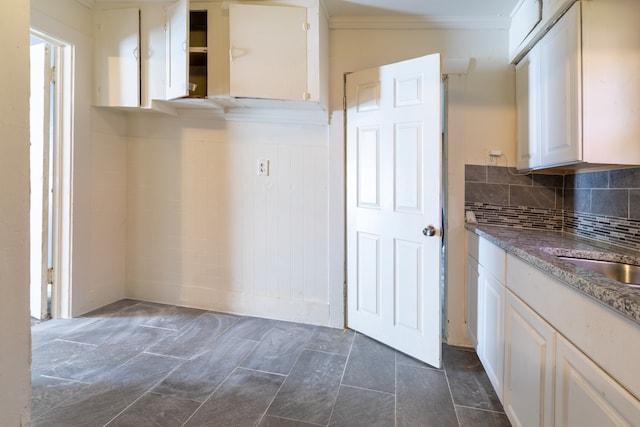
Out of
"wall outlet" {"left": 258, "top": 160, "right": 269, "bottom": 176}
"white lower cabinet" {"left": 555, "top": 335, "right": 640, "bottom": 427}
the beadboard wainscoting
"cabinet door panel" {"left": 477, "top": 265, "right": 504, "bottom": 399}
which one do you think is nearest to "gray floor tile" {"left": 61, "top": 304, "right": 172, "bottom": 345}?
the beadboard wainscoting

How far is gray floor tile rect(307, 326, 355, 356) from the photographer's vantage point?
205cm

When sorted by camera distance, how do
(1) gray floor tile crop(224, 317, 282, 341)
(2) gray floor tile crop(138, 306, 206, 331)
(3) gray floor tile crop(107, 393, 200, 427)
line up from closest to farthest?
(3) gray floor tile crop(107, 393, 200, 427) → (1) gray floor tile crop(224, 317, 282, 341) → (2) gray floor tile crop(138, 306, 206, 331)

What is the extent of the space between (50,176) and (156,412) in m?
2.01

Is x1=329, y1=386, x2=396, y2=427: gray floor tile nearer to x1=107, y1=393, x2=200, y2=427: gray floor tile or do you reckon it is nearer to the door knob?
x1=107, y1=393, x2=200, y2=427: gray floor tile

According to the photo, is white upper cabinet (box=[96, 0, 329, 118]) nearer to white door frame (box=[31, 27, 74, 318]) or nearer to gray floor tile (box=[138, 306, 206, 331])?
white door frame (box=[31, 27, 74, 318])

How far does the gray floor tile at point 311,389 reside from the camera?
1.46 metres

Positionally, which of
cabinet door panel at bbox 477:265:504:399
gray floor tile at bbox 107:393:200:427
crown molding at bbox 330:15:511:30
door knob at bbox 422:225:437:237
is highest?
crown molding at bbox 330:15:511:30

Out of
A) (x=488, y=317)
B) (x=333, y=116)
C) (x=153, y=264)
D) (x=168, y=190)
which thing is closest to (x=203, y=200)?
(x=168, y=190)

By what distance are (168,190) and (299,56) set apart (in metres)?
1.63

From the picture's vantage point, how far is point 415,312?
1.96 m

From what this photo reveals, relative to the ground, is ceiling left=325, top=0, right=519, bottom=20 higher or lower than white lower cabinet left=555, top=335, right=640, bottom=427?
higher

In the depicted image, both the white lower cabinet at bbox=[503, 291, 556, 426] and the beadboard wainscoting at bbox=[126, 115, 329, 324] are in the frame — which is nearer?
the white lower cabinet at bbox=[503, 291, 556, 426]

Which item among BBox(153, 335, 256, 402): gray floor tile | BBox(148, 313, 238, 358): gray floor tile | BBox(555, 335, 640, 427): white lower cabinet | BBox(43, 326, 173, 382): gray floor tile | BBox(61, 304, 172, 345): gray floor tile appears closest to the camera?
BBox(555, 335, 640, 427): white lower cabinet

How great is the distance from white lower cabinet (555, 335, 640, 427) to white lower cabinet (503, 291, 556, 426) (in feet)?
0.19
